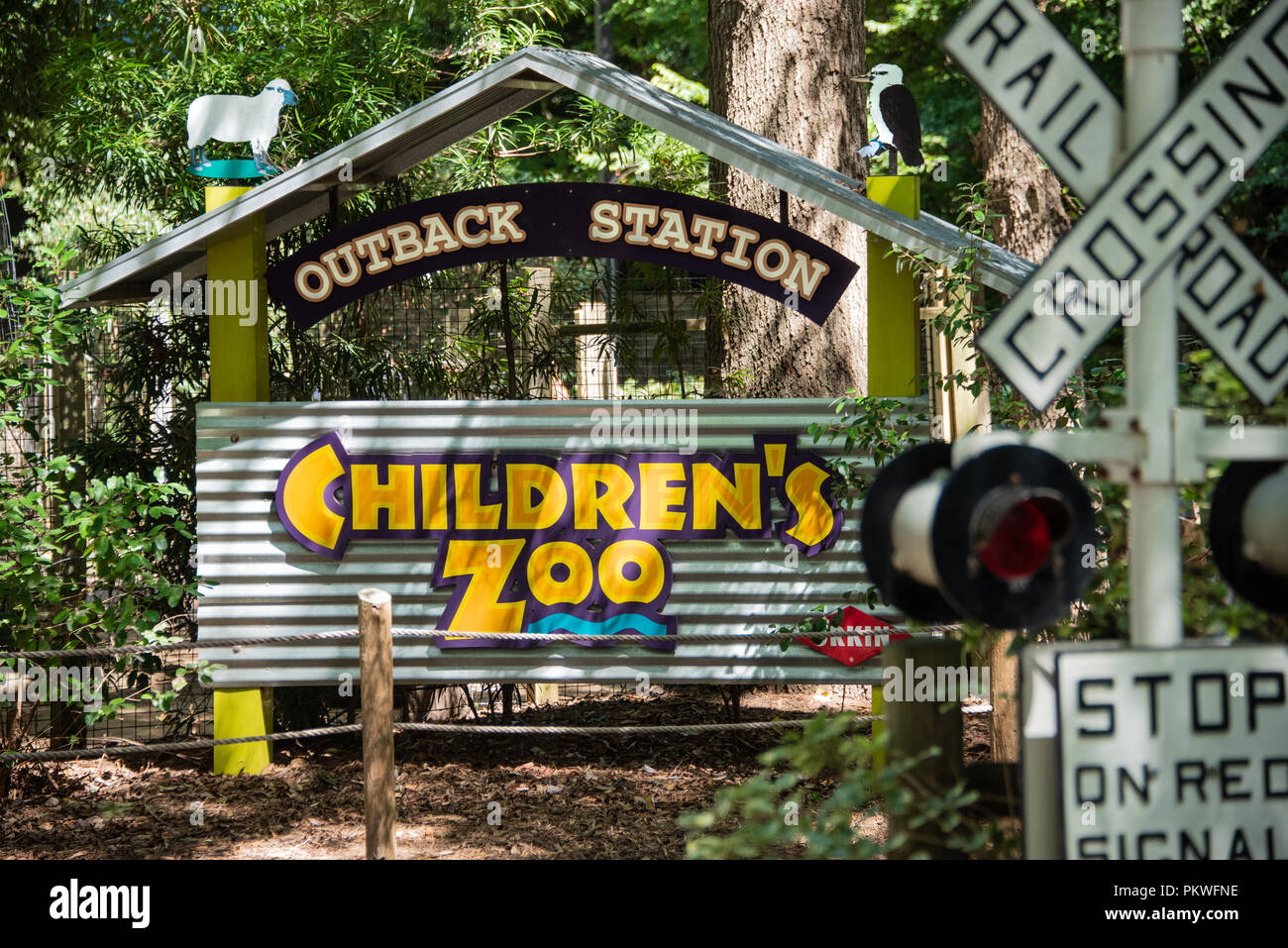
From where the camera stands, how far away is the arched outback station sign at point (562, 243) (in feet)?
22.6

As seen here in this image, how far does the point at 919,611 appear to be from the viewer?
246cm

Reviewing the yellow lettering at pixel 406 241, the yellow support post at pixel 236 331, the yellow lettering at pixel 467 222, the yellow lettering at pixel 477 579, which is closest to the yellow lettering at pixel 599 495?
the yellow lettering at pixel 477 579

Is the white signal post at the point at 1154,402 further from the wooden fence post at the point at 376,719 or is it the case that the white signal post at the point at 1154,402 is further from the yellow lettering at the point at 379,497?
the yellow lettering at the point at 379,497

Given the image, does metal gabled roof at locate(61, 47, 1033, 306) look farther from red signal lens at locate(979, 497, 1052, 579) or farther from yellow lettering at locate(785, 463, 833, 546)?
red signal lens at locate(979, 497, 1052, 579)

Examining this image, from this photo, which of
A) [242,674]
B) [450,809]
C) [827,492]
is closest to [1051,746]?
[827,492]

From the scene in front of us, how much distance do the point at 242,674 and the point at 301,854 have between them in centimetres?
141

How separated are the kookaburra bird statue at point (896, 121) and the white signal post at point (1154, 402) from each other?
4.68 m

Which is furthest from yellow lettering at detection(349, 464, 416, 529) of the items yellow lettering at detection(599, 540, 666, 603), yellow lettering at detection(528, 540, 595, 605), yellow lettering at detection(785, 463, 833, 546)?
yellow lettering at detection(785, 463, 833, 546)

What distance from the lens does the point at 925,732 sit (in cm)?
286

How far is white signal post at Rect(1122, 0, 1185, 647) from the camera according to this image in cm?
230

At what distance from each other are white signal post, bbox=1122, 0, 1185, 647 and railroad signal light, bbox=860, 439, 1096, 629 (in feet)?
0.38

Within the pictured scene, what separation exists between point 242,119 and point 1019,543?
21.4 ft
